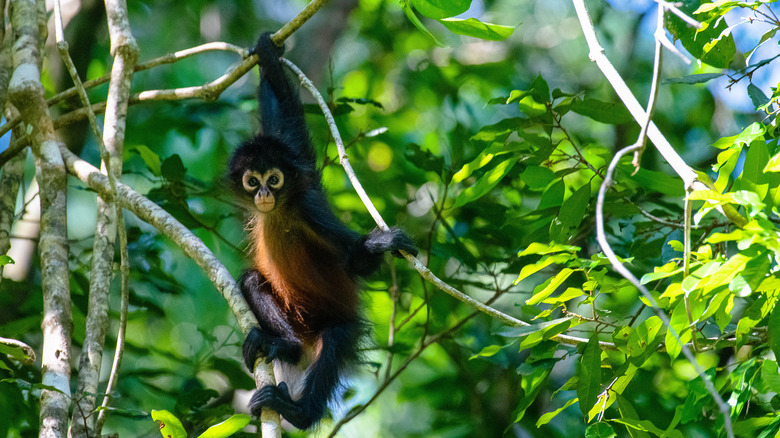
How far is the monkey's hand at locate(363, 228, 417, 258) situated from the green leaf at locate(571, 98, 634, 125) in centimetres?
140

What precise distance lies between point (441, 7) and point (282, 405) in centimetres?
286

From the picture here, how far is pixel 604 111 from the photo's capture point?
4.46m

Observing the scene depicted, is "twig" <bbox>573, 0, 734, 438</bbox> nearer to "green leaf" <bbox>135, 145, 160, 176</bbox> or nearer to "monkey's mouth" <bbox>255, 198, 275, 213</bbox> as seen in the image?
"monkey's mouth" <bbox>255, 198, 275, 213</bbox>

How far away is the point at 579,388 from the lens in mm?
3650

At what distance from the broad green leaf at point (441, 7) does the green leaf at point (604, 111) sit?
1317 millimetres

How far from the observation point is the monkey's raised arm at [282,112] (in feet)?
21.1

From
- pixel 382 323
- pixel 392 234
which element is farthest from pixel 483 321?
pixel 392 234

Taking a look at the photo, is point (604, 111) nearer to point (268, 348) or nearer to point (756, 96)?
point (756, 96)

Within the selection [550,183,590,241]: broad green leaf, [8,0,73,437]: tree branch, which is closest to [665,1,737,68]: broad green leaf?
[550,183,590,241]: broad green leaf

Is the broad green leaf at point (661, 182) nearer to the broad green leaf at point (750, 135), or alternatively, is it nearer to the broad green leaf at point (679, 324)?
the broad green leaf at point (750, 135)

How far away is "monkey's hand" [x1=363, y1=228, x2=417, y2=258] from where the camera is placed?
4.88 meters

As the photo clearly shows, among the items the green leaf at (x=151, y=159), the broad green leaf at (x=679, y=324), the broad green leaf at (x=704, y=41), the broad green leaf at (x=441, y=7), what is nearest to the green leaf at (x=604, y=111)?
the broad green leaf at (x=704, y=41)

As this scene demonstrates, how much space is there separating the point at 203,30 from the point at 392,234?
7.74m

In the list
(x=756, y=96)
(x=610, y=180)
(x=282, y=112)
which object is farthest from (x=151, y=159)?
(x=756, y=96)
